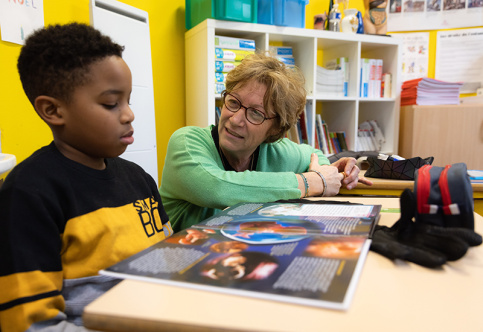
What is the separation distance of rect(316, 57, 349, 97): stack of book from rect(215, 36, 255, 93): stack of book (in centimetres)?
66

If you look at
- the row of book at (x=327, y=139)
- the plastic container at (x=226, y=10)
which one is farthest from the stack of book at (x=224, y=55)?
the row of book at (x=327, y=139)

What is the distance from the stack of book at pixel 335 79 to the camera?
2.85 m

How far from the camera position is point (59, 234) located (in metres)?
0.68

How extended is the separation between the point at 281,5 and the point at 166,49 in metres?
0.84

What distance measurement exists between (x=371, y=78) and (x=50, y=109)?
2.69 m

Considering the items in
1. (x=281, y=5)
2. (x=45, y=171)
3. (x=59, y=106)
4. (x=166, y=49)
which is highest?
(x=281, y=5)

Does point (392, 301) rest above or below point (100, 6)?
below

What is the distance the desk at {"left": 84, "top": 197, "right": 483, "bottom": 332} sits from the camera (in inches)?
15.6

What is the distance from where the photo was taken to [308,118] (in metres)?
2.80

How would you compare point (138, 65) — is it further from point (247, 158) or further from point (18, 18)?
point (247, 158)

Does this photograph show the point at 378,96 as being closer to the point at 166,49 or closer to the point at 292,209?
the point at 166,49

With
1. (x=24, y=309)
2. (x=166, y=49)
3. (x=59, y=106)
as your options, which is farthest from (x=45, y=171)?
(x=166, y=49)

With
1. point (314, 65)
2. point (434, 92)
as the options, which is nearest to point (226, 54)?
point (314, 65)

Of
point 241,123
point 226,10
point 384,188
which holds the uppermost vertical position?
point 226,10
